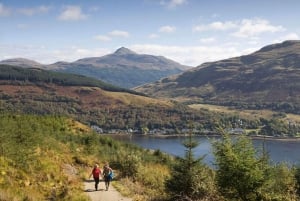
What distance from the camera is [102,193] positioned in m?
27.6

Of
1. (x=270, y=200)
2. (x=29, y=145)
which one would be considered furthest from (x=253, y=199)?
(x=29, y=145)

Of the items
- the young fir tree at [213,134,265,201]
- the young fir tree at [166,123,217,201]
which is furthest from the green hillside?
the young fir tree at [213,134,265,201]

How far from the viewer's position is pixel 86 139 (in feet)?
172

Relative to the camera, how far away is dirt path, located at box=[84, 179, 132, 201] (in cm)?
2567

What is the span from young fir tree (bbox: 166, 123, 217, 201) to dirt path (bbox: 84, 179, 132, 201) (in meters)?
2.77

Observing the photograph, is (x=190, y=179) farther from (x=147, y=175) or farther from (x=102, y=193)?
(x=147, y=175)

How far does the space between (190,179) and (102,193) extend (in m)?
5.85

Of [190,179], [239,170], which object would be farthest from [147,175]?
[239,170]

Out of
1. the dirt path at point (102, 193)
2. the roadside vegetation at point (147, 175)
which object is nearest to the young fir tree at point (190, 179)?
the roadside vegetation at point (147, 175)

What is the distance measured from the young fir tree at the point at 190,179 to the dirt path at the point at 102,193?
2.77m

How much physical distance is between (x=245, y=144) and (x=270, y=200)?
126 inches

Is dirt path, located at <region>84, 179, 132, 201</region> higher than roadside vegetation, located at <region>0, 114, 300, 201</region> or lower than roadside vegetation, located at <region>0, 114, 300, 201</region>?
lower

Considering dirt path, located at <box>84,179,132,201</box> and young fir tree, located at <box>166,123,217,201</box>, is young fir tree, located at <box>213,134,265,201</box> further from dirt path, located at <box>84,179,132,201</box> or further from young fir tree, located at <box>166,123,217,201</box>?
dirt path, located at <box>84,179,132,201</box>

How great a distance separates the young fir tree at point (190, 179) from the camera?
25234mm
